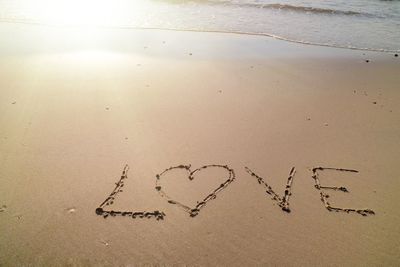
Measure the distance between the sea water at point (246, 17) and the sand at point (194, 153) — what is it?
1.90 metres

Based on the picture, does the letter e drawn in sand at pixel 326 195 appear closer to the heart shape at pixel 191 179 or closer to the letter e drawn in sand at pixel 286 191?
the letter e drawn in sand at pixel 286 191

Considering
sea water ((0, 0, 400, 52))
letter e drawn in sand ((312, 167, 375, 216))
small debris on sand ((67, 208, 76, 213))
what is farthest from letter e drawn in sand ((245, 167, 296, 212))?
sea water ((0, 0, 400, 52))

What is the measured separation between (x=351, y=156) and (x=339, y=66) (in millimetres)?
3159

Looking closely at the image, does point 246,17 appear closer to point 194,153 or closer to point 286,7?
point 286,7

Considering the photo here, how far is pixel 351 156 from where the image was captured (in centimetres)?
→ 400

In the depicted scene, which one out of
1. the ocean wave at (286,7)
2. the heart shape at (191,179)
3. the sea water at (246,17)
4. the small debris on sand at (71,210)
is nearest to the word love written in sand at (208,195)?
the heart shape at (191,179)

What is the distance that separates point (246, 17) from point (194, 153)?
7.45 meters

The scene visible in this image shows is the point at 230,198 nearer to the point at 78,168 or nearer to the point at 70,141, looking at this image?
the point at 78,168

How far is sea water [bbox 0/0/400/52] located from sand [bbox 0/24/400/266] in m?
1.90

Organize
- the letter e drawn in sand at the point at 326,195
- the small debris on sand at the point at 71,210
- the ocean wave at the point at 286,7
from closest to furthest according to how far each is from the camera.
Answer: the small debris on sand at the point at 71,210, the letter e drawn in sand at the point at 326,195, the ocean wave at the point at 286,7

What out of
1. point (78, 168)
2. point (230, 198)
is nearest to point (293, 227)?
point (230, 198)

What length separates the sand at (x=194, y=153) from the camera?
2846mm

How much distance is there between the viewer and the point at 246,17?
10.2 m

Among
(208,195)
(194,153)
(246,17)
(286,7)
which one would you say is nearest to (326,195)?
(208,195)
